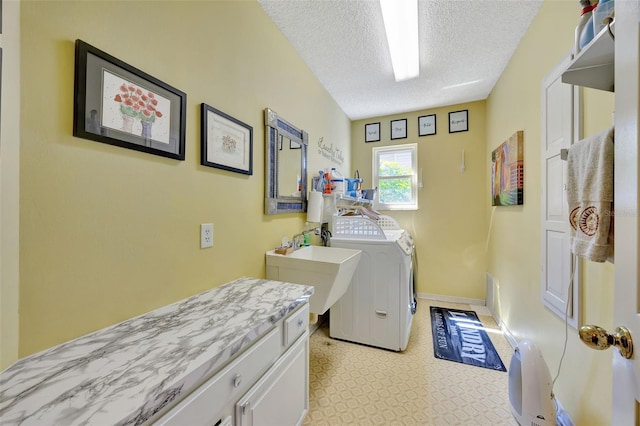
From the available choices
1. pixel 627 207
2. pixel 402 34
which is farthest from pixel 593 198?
pixel 402 34

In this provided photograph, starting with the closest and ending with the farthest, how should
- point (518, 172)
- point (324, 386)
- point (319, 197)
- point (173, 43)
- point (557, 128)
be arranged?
point (173, 43), point (557, 128), point (324, 386), point (518, 172), point (319, 197)

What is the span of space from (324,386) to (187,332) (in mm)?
1321

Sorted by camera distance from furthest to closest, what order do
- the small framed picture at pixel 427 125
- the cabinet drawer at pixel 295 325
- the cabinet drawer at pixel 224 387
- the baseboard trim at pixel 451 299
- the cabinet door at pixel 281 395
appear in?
1. the small framed picture at pixel 427 125
2. the baseboard trim at pixel 451 299
3. the cabinet drawer at pixel 295 325
4. the cabinet door at pixel 281 395
5. the cabinet drawer at pixel 224 387

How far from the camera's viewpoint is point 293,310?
3.75 ft

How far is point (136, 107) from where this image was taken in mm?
919

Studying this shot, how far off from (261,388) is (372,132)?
3.52m

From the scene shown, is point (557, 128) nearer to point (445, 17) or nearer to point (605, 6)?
point (605, 6)

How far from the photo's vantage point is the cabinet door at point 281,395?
2.78 ft

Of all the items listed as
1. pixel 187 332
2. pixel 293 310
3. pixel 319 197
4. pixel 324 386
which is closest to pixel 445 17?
pixel 319 197

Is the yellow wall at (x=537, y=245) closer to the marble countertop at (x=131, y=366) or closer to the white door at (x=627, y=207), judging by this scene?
the white door at (x=627, y=207)

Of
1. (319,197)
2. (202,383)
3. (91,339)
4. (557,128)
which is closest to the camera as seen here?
(202,383)

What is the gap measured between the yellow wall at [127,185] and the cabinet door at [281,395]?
21.5 inches

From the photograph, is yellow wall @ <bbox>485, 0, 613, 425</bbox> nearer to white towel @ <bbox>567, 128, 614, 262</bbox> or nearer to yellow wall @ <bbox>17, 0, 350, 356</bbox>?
white towel @ <bbox>567, 128, 614, 262</bbox>

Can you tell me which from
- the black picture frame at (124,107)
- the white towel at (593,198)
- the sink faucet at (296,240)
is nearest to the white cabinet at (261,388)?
the sink faucet at (296,240)
